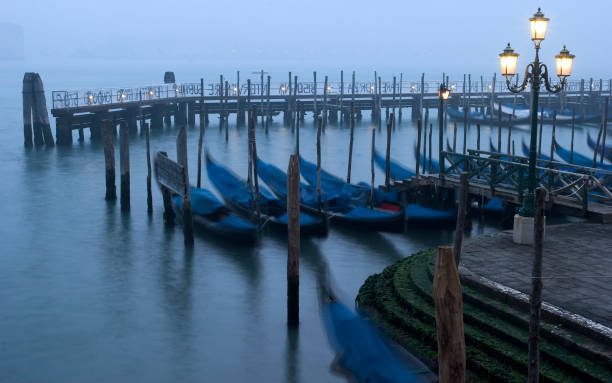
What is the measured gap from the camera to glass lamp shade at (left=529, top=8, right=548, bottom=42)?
927 cm

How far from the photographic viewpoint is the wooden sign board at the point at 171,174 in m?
13.7

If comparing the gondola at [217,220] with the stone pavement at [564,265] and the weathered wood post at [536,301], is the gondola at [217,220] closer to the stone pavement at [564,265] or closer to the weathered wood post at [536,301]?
the stone pavement at [564,265]

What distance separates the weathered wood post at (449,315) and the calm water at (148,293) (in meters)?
3.45

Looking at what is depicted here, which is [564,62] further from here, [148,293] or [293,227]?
[148,293]

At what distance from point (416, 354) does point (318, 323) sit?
250 cm

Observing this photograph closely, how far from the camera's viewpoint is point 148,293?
40.1 ft

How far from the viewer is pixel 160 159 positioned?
15531mm

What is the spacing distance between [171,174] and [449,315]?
33.0 ft

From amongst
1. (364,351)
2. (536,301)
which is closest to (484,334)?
(364,351)

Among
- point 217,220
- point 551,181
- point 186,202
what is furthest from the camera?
point 217,220

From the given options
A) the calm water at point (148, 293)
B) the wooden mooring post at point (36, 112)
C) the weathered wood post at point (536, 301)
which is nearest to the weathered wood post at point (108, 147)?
the calm water at point (148, 293)

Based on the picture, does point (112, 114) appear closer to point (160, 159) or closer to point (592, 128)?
point (160, 159)

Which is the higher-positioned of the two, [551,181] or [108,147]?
[108,147]

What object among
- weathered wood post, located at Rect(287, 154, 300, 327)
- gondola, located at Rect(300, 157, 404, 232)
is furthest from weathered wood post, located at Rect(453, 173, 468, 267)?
gondola, located at Rect(300, 157, 404, 232)
